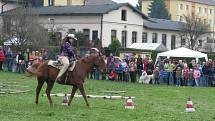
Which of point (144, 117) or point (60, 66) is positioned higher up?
point (60, 66)

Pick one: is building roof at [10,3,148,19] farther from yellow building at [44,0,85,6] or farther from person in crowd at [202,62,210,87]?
person in crowd at [202,62,210,87]

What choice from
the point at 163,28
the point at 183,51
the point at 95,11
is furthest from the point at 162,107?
the point at 163,28

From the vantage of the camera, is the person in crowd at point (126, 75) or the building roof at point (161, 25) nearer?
the person in crowd at point (126, 75)

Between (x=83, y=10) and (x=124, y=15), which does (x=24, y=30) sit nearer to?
(x=83, y=10)

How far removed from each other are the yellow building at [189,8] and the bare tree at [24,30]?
72.1 m

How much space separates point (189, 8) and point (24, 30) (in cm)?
8783

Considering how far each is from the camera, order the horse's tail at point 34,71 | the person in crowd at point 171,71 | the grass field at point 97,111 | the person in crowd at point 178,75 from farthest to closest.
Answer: the person in crowd at point 171,71, the person in crowd at point 178,75, the horse's tail at point 34,71, the grass field at point 97,111

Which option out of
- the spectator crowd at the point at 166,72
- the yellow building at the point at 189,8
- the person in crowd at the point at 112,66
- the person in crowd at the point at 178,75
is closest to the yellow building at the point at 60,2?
the yellow building at the point at 189,8

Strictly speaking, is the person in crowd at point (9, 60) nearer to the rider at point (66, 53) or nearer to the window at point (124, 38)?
the rider at point (66, 53)

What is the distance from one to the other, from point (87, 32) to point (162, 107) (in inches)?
1901

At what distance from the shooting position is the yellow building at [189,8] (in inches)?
4961

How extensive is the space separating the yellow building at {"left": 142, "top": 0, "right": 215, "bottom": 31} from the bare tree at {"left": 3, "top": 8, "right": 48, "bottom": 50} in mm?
72121

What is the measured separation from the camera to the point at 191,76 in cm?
3200

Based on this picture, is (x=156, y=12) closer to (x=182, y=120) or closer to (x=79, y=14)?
(x=79, y=14)
